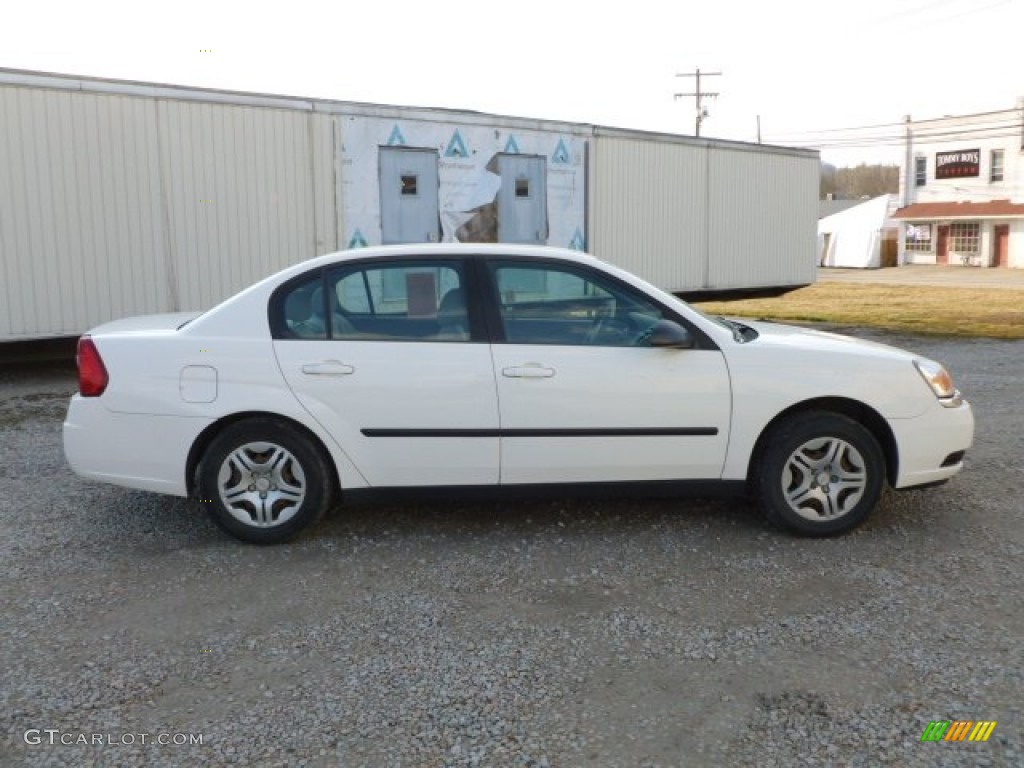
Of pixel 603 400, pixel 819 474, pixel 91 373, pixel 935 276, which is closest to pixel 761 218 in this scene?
pixel 819 474

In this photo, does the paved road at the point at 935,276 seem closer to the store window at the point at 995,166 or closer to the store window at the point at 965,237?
the store window at the point at 965,237

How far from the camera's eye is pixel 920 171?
51531mm

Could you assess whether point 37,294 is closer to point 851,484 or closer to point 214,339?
point 214,339

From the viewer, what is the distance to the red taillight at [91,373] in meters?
4.65

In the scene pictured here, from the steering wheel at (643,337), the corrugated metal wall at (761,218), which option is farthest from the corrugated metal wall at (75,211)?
the corrugated metal wall at (761,218)

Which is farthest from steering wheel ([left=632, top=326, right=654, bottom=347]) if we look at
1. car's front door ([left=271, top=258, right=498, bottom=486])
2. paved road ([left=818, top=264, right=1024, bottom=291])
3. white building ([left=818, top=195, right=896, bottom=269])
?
white building ([left=818, top=195, right=896, bottom=269])

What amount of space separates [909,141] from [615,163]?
4352 cm

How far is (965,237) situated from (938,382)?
4890 cm

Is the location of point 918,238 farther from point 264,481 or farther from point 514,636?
point 514,636

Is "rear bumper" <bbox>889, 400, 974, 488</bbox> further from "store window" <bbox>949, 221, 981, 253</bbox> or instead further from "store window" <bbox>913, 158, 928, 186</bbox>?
"store window" <bbox>913, 158, 928, 186</bbox>

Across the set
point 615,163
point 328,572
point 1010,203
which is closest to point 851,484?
point 328,572

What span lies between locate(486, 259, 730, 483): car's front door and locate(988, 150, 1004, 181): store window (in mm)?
49433

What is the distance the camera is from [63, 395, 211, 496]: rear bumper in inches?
181

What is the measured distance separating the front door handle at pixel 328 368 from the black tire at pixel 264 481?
0.96 ft
